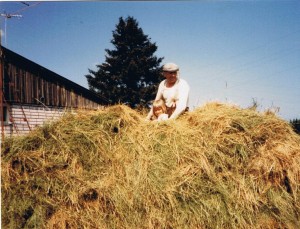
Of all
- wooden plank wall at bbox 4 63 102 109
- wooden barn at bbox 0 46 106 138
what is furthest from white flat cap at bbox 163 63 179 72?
wooden plank wall at bbox 4 63 102 109

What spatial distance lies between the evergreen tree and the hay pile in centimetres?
2510

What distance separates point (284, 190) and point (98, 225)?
229 centimetres

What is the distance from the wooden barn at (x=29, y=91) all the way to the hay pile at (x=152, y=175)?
427 inches

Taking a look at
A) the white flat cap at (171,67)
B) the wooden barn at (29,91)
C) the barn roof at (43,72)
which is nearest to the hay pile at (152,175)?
the white flat cap at (171,67)

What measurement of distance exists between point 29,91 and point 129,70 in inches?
595

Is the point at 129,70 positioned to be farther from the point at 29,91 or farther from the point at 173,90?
the point at 173,90

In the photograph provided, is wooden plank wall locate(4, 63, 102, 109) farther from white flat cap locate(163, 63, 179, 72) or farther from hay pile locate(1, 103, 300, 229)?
hay pile locate(1, 103, 300, 229)

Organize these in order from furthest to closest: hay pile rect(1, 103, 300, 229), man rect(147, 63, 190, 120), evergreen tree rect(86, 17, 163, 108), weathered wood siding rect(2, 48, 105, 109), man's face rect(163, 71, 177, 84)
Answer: evergreen tree rect(86, 17, 163, 108) < weathered wood siding rect(2, 48, 105, 109) < man's face rect(163, 71, 177, 84) < man rect(147, 63, 190, 120) < hay pile rect(1, 103, 300, 229)

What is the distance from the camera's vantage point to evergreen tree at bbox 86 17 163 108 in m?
29.2

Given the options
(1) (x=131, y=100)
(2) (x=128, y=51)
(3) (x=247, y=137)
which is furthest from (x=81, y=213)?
(2) (x=128, y=51)

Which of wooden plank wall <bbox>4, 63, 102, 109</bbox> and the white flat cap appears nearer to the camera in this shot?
the white flat cap

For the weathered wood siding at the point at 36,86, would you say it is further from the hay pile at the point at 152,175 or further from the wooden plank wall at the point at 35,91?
the hay pile at the point at 152,175

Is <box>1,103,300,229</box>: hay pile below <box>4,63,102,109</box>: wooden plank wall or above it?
below

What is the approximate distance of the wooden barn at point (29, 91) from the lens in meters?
15.3
